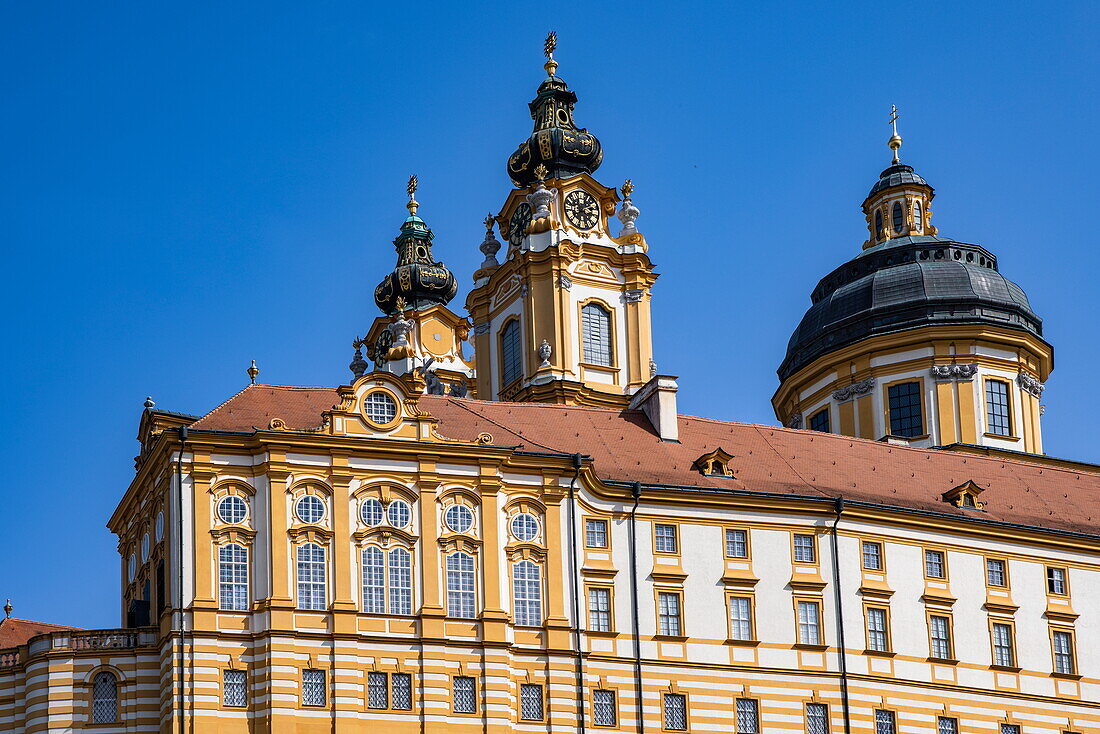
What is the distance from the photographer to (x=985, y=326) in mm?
110062

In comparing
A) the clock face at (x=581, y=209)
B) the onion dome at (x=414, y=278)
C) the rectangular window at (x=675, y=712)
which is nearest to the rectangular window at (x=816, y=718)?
the rectangular window at (x=675, y=712)

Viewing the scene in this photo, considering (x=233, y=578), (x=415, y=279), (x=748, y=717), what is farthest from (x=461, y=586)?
(x=415, y=279)

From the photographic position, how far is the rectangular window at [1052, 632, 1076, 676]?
89.9 meters

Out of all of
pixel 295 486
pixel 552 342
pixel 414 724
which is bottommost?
pixel 414 724

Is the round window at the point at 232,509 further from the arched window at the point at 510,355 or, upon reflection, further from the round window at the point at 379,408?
the arched window at the point at 510,355

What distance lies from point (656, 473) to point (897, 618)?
10507 millimetres

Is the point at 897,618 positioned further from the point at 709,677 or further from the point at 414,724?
the point at 414,724

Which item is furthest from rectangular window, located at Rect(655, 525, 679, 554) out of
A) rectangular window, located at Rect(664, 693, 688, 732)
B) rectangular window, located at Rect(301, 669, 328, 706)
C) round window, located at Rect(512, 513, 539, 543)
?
rectangular window, located at Rect(301, 669, 328, 706)

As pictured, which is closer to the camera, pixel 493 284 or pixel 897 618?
pixel 897 618

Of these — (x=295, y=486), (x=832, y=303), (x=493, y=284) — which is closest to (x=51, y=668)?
(x=295, y=486)

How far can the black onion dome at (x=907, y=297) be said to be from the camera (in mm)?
111062

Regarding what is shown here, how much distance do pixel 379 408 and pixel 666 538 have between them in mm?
11571

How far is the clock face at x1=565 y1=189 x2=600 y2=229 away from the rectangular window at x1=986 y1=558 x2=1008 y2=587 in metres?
30.6

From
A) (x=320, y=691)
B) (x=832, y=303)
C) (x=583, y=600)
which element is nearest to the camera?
(x=320, y=691)
